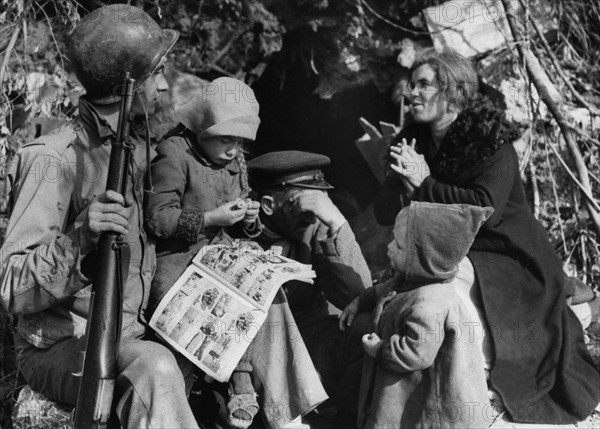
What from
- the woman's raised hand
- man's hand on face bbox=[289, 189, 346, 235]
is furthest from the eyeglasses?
man's hand on face bbox=[289, 189, 346, 235]

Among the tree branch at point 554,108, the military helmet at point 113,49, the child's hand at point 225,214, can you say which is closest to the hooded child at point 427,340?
the child's hand at point 225,214

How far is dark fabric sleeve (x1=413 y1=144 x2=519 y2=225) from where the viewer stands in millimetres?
4453

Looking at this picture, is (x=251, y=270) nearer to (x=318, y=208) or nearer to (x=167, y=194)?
(x=167, y=194)

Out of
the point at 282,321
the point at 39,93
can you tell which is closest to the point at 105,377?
the point at 282,321

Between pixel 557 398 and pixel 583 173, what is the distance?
5.79 ft

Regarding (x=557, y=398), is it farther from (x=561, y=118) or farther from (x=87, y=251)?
(x=87, y=251)

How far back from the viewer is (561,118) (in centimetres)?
567

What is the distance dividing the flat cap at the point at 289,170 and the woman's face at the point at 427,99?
0.55 meters

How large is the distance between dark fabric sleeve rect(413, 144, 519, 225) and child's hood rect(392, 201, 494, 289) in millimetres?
411

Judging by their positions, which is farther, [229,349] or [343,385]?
[343,385]

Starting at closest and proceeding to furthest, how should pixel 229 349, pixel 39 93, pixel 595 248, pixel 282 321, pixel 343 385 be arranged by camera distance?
1. pixel 229 349
2. pixel 282 321
3. pixel 343 385
4. pixel 39 93
5. pixel 595 248

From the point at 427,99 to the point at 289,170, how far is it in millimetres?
790

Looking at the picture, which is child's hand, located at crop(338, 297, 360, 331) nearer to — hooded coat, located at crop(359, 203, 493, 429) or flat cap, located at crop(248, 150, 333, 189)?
hooded coat, located at crop(359, 203, 493, 429)

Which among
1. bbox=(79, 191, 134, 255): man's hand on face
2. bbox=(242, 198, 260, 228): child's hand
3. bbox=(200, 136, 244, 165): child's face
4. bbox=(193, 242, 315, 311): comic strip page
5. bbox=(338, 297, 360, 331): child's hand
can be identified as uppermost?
bbox=(79, 191, 134, 255): man's hand on face
